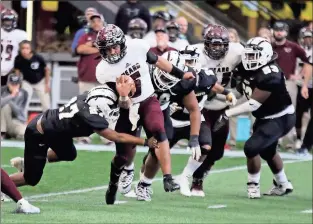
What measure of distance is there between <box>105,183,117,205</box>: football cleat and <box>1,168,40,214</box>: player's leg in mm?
1150

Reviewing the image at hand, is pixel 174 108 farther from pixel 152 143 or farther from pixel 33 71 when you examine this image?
pixel 33 71

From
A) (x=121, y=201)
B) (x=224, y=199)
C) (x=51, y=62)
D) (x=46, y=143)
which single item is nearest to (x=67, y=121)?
(x=46, y=143)

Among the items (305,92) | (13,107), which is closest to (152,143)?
(305,92)

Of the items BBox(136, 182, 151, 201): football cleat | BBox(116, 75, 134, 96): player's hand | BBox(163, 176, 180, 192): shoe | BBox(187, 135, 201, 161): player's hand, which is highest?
BBox(116, 75, 134, 96): player's hand

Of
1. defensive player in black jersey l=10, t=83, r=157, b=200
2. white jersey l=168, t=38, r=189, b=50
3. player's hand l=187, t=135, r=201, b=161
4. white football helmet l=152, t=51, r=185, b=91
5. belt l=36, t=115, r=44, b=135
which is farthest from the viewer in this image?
white jersey l=168, t=38, r=189, b=50

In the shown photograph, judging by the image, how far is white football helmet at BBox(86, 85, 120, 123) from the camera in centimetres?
956

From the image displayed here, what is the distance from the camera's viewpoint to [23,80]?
16.6 metres

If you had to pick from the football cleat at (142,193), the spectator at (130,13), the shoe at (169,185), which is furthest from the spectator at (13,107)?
the shoe at (169,185)

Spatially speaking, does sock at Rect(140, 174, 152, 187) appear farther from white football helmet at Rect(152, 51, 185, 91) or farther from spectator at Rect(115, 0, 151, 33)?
spectator at Rect(115, 0, 151, 33)

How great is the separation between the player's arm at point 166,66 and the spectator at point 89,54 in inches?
216

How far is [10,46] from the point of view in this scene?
640 inches

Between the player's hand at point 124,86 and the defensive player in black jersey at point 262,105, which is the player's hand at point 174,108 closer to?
the defensive player in black jersey at point 262,105

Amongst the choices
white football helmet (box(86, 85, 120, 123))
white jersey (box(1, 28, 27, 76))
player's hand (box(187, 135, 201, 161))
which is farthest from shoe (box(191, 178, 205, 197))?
white jersey (box(1, 28, 27, 76))

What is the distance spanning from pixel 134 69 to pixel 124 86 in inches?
14.5
